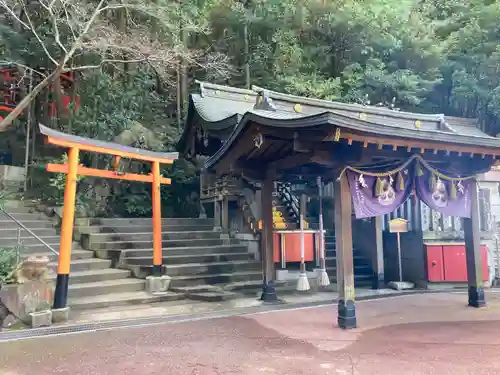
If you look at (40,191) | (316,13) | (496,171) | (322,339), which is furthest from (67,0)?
(496,171)

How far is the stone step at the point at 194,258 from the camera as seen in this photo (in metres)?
9.48

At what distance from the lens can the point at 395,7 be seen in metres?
15.9

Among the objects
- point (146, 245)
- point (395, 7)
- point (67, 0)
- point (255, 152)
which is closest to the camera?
point (255, 152)

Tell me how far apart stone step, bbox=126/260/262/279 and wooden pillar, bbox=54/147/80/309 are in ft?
8.13

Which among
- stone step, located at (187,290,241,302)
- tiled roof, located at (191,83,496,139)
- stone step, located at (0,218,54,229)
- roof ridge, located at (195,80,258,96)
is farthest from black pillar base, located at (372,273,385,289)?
stone step, located at (0,218,54,229)

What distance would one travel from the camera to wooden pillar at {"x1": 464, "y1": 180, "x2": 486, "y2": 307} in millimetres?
7273

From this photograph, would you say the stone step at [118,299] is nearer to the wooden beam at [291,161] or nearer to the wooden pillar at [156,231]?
the wooden pillar at [156,231]

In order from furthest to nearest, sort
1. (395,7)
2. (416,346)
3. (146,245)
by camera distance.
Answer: (395,7), (146,245), (416,346)

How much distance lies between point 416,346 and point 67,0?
1200 centimetres

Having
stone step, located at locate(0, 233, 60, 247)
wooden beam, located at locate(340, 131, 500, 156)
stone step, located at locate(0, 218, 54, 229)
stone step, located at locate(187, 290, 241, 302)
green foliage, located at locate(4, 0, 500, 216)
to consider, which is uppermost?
green foliage, located at locate(4, 0, 500, 216)

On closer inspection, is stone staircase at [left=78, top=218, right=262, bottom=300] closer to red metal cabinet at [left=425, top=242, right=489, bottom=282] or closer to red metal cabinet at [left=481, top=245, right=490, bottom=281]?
red metal cabinet at [left=425, top=242, right=489, bottom=282]

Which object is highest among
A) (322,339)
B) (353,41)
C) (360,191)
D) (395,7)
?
(395,7)

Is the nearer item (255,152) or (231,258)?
(255,152)

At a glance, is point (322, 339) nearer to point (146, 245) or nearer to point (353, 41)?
point (146, 245)
